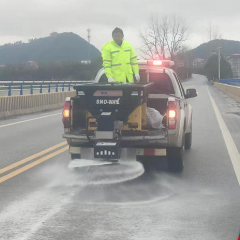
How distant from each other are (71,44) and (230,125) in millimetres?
99838

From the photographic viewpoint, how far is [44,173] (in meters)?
8.03

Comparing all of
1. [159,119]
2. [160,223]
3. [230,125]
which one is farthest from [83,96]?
Result: [230,125]

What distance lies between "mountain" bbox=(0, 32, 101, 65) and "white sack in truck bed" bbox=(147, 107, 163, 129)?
5994 cm

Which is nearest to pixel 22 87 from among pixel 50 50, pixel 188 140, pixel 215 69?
pixel 188 140

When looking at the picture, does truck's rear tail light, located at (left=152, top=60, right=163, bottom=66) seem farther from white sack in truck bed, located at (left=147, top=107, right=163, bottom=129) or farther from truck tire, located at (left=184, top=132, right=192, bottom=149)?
white sack in truck bed, located at (left=147, top=107, right=163, bottom=129)

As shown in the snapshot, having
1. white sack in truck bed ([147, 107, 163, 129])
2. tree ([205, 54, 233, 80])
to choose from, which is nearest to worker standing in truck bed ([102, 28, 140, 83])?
white sack in truck bed ([147, 107, 163, 129])

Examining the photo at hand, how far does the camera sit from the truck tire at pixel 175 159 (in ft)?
25.6

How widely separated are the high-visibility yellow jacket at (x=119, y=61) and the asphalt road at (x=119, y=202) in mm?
1769

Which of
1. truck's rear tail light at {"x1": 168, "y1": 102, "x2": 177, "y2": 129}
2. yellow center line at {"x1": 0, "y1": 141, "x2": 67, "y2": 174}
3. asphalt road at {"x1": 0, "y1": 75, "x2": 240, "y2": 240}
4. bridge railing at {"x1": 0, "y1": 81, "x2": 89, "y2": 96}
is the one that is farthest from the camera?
bridge railing at {"x1": 0, "y1": 81, "x2": 89, "y2": 96}

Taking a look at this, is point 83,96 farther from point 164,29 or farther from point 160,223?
point 164,29

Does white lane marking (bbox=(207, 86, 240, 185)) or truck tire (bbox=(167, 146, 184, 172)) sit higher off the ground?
truck tire (bbox=(167, 146, 184, 172))

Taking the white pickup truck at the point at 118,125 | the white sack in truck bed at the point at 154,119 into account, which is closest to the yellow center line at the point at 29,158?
the white pickup truck at the point at 118,125

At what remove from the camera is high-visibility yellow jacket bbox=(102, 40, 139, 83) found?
921cm

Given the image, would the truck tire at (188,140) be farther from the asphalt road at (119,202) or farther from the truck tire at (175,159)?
the truck tire at (175,159)
